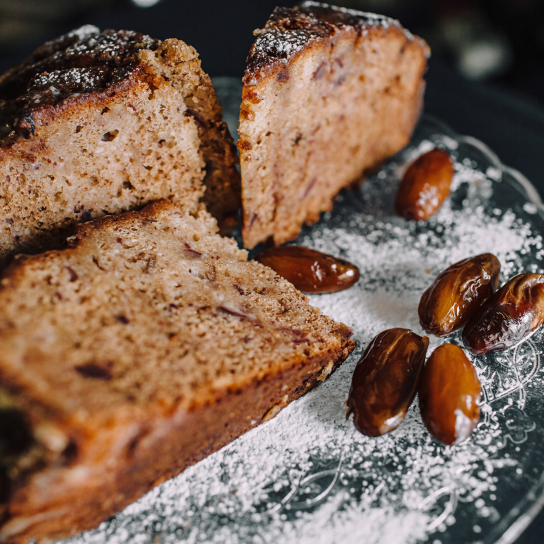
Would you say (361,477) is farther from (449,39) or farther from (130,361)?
(449,39)

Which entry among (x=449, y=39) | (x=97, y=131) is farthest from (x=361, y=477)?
(x=449, y=39)

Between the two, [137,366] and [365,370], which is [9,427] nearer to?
[137,366]

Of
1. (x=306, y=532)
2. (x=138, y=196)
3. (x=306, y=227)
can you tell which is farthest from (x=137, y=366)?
(x=306, y=227)

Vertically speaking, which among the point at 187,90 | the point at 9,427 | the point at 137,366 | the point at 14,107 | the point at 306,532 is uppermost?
the point at 187,90

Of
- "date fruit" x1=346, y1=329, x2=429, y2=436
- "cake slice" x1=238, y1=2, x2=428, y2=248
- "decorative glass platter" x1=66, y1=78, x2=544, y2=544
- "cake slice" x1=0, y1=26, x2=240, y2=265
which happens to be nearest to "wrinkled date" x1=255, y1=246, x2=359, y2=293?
"decorative glass platter" x1=66, y1=78, x2=544, y2=544

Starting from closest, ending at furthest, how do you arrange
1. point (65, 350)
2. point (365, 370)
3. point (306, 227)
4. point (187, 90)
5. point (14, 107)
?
1. point (65, 350)
2. point (365, 370)
3. point (14, 107)
4. point (187, 90)
5. point (306, 227)

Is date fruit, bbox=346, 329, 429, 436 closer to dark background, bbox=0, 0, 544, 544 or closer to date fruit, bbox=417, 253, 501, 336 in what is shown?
date fruit, bbox=417, 253, 501, 336

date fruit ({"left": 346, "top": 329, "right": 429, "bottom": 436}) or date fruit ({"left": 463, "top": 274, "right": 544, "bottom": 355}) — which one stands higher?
date fruit ({"left": 463, "top": 274, "right": 544, "bottom": 355})
